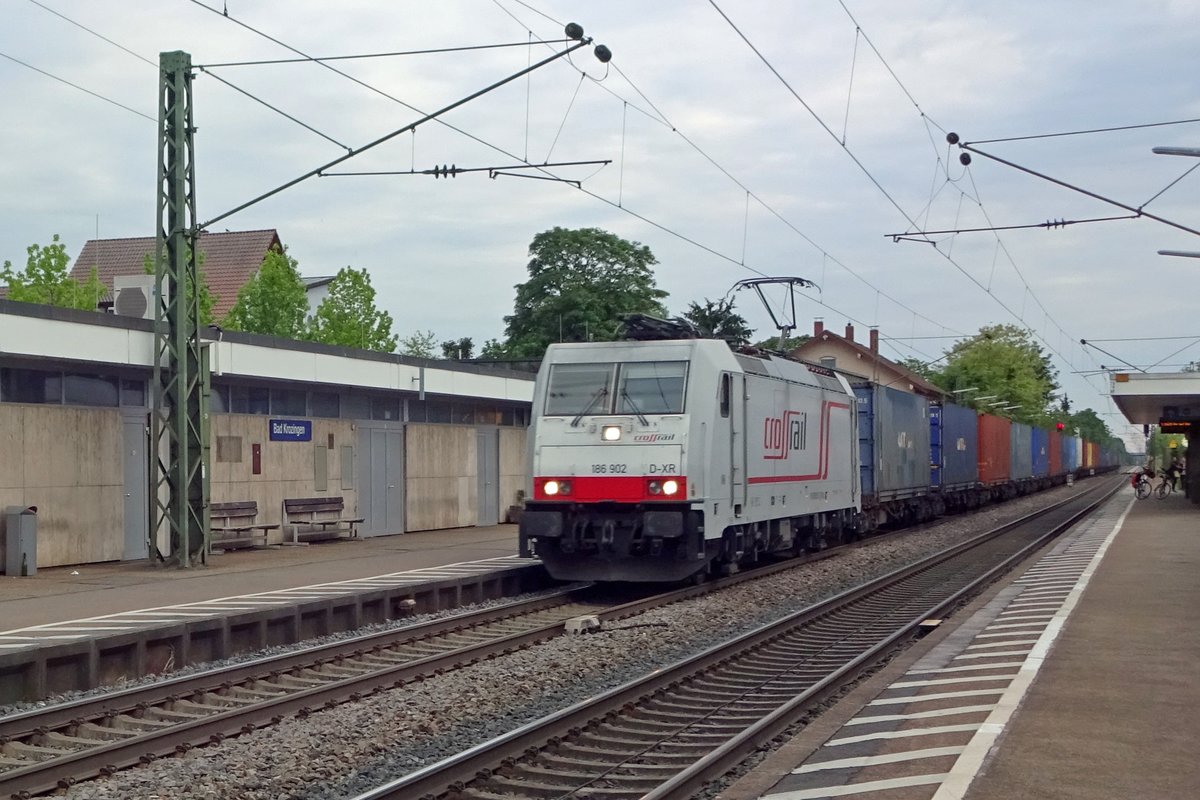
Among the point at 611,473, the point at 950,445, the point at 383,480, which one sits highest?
the point at 950,445

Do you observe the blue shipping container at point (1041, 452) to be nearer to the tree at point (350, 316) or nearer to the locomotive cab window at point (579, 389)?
the tree at point (350, 316)

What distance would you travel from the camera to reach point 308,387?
25.3 meters

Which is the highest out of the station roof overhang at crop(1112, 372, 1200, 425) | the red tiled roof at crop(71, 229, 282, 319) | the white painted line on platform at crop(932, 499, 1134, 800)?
the red tiled roof at crop(71, 229, 282, 319)

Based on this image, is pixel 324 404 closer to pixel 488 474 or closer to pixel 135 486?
pixel 135 486

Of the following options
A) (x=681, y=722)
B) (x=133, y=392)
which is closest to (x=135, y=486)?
(x=133, y=392)

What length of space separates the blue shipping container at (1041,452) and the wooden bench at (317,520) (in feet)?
147

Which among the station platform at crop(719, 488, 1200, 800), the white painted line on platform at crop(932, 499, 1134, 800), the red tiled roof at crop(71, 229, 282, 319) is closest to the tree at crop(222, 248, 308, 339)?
the red tiled roof at crop(71, 229, 282, 319)

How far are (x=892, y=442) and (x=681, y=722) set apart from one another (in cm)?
2175

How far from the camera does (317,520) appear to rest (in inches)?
985

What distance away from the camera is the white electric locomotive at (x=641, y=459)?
16984mm

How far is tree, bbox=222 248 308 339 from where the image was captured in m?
49.2

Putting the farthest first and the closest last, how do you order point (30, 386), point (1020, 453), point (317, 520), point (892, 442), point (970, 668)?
point (1020, 453)
point (892, 442)
point (317, 520)
point (30, 386)
point (970, 668)

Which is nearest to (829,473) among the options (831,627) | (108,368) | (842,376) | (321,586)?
(842,376)

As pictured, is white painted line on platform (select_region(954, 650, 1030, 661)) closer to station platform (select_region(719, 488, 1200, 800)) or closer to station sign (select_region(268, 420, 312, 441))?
station platform (select_region(719, 488, 1200, 800))
